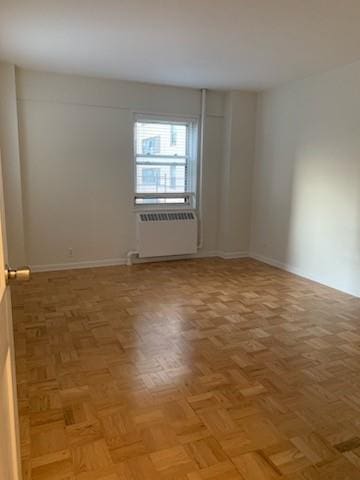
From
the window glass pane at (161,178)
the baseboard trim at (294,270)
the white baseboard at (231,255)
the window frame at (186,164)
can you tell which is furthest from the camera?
Result: the white baseboard at (231,255)

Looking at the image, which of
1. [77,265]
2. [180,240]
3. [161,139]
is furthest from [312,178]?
[77,265]

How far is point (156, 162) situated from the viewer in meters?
5.12

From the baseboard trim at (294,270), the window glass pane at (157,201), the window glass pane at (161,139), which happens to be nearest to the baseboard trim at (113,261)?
the baseboard trim at (294,270)

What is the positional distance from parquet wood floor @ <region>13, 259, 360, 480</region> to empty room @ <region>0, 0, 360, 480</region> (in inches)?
0.5

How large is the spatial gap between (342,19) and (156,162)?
9.48ft

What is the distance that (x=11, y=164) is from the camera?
427cm

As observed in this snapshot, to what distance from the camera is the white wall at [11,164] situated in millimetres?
4125

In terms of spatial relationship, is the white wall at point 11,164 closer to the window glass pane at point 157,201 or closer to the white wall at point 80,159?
the white wall at point 80,159

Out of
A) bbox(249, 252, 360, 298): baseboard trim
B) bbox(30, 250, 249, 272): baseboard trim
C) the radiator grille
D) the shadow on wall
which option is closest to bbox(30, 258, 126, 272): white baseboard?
bbox(30, 250, 249, 272): baseboard trim

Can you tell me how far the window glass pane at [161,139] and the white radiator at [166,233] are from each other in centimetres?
85

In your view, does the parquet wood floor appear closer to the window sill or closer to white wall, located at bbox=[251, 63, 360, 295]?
white wall, located at bbox=[251, 63, 360, 295]

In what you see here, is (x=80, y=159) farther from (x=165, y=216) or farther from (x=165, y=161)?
(x=165, y=216)

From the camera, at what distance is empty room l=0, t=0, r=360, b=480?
1771 mm

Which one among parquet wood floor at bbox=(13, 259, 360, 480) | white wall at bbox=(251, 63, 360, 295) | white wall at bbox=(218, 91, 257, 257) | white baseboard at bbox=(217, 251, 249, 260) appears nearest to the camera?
parquet wood floor at bbox=(13, 259, 360, 480)
